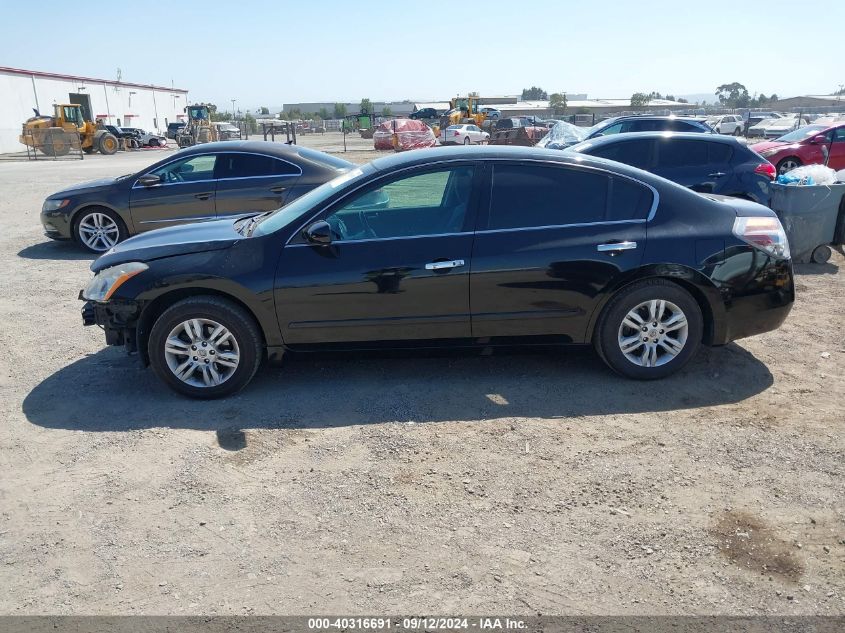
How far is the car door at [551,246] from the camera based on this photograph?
15.3 ft

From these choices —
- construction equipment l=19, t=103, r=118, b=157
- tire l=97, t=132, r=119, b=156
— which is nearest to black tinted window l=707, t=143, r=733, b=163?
construction equipment l=19, t=103, r=118, b=157

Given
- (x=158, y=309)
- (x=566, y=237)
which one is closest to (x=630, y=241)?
(x=566, y=237)

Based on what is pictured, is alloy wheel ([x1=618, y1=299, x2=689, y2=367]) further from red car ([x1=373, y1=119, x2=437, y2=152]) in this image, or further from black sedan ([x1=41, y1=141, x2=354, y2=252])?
red car ([x1=373, y1=119, x2=437, y2=152])

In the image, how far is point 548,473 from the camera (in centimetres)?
374

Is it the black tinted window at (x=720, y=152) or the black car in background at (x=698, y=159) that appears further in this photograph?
the black tinted window at (x=720, y=152)

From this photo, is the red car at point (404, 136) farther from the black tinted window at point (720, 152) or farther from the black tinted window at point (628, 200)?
the black tinted window at point (628, 200)

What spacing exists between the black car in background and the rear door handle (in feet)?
16.8

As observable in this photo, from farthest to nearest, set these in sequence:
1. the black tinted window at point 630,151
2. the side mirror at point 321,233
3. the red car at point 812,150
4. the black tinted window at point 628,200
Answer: the red car at point 812,150 < the black tinted window at point 630,151 < the black tinted window at point 628,200 < the side mirror at point 321,233

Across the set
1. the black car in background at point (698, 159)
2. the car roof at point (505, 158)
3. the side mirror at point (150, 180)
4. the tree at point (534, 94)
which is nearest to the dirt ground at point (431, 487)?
the car roof at point (505, 158)

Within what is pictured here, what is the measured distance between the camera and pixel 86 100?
5928cm

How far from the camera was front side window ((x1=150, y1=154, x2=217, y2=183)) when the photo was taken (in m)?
9.28

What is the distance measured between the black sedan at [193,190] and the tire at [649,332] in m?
5.42

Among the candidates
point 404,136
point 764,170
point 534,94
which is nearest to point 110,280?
point 764,170

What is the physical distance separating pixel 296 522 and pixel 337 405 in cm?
136
